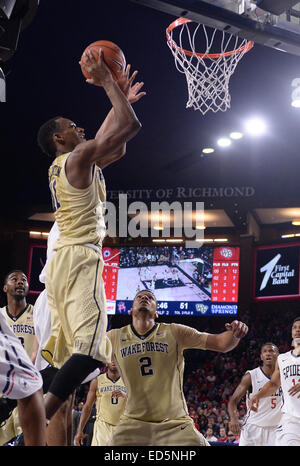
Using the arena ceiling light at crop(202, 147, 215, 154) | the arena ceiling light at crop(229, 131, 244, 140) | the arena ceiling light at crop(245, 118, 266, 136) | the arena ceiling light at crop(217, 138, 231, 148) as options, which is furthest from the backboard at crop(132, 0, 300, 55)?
the arena ceiling light at crop(202, 147, 215, 154)

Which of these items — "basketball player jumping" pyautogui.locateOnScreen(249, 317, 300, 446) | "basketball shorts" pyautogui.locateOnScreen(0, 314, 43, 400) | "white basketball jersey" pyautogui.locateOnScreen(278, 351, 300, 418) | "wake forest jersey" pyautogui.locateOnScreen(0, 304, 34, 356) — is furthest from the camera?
"white basketball jersey" pyautogui.locateOnScreen(278, 351, 300, 418)

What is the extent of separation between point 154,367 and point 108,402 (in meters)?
3.12

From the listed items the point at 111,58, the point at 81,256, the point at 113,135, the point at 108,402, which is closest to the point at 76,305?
the point at 81,256

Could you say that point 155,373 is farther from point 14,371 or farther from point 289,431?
point 289,431

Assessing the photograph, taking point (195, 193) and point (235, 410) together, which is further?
point (195, 193)

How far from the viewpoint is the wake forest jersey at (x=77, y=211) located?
3.67 meters

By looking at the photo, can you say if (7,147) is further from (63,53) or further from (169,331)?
(169,331)

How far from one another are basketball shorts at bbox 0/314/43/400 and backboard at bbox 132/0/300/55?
395cm

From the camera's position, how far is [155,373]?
4570mm

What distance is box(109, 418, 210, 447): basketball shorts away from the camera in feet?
13.8

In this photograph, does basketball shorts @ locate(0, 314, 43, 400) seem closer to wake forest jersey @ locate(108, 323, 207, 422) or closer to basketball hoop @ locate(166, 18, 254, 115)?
wake forest jersey @ locate(108, 323, 207, 422)

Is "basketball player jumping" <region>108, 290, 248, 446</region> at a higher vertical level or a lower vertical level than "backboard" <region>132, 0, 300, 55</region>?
lower

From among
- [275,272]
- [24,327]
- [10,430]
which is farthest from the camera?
[275,272]

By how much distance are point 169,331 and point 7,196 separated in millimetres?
16264
